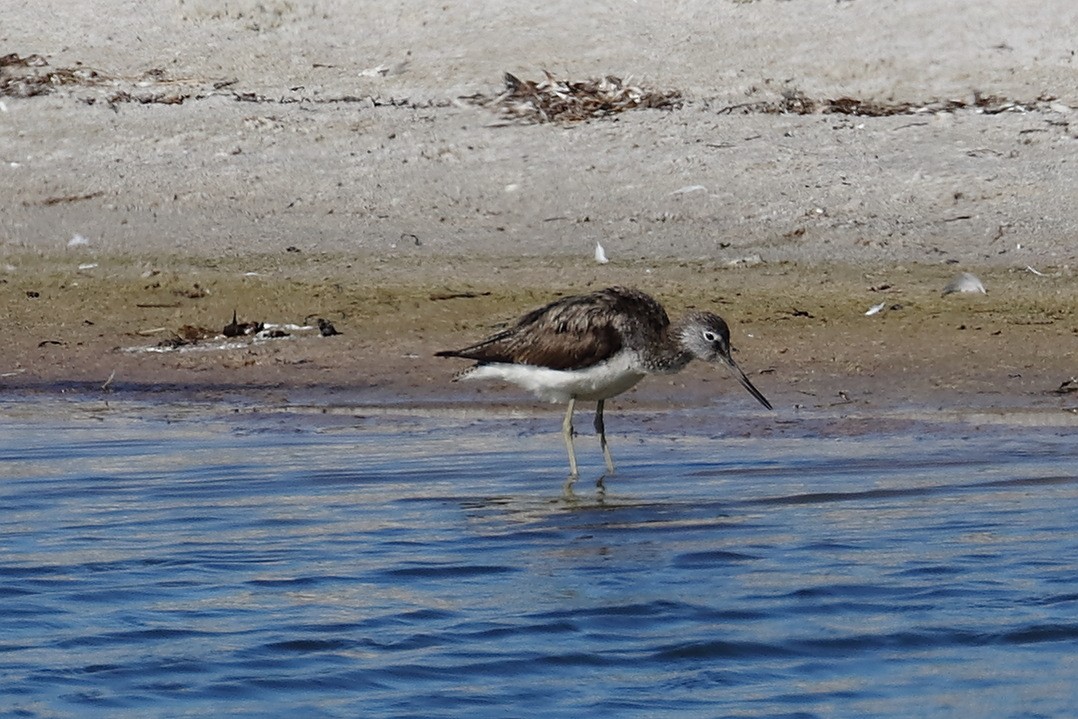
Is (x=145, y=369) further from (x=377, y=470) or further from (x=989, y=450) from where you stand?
A: (x=989, y=450)

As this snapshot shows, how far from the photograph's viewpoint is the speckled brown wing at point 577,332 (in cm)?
980

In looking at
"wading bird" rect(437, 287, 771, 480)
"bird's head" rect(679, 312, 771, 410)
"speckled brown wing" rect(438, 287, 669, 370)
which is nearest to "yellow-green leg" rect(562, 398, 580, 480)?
"wading bird" rect(437, 287, 771, 480)

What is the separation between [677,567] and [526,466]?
2.00 m

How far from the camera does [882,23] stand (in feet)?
56.0

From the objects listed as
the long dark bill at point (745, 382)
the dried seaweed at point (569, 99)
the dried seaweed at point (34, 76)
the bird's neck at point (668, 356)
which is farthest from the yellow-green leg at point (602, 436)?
the dried seaweed at point (34, 76)

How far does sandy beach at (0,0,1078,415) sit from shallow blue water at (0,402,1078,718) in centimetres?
177

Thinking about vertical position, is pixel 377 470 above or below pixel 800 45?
below

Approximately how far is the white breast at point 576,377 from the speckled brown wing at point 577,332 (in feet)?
0.10

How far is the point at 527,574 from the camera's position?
299 inches

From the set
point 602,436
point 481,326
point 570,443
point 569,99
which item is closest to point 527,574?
point 570,443

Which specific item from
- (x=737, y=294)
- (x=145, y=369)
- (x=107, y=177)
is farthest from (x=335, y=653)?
(x=107, y=177)

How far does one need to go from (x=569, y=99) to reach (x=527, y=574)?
8832 millimetres

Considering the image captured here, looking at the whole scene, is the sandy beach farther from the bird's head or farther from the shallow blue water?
the shallow blue water

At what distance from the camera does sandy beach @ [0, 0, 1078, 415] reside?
12070 mm
